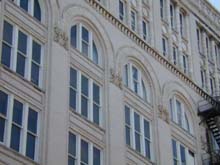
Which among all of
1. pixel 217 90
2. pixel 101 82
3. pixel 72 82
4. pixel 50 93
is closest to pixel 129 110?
pixel 101 82

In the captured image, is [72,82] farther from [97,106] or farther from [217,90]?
[217,90]

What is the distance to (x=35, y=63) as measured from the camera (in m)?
30.4

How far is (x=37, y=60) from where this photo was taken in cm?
3061

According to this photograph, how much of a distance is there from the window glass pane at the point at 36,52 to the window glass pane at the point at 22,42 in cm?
59

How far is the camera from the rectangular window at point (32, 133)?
91.6ft

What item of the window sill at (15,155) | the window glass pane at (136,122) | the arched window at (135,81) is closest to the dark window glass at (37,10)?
the arched window at (135,81)

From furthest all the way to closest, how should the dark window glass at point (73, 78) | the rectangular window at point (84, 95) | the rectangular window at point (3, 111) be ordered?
1. the rectangular window at point (84, 95)
2. the dark window glass at point (73, 78)
3. the rectangular window at point (3, 111)

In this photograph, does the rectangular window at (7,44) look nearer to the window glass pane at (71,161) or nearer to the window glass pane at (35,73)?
the window glass pane at (35,73)

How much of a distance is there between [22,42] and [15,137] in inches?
191

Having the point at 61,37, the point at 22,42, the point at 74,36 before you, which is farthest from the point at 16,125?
the point at 74,36

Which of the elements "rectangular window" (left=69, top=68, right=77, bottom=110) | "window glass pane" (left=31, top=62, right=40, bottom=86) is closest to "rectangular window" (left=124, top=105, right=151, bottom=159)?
"rectangular window" (left=69, top=68, right=77, bottom=110)

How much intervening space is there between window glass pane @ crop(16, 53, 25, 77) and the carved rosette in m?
11.8

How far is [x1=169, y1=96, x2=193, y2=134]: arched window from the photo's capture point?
40.9 m

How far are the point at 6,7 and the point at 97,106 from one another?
24.1 ft
